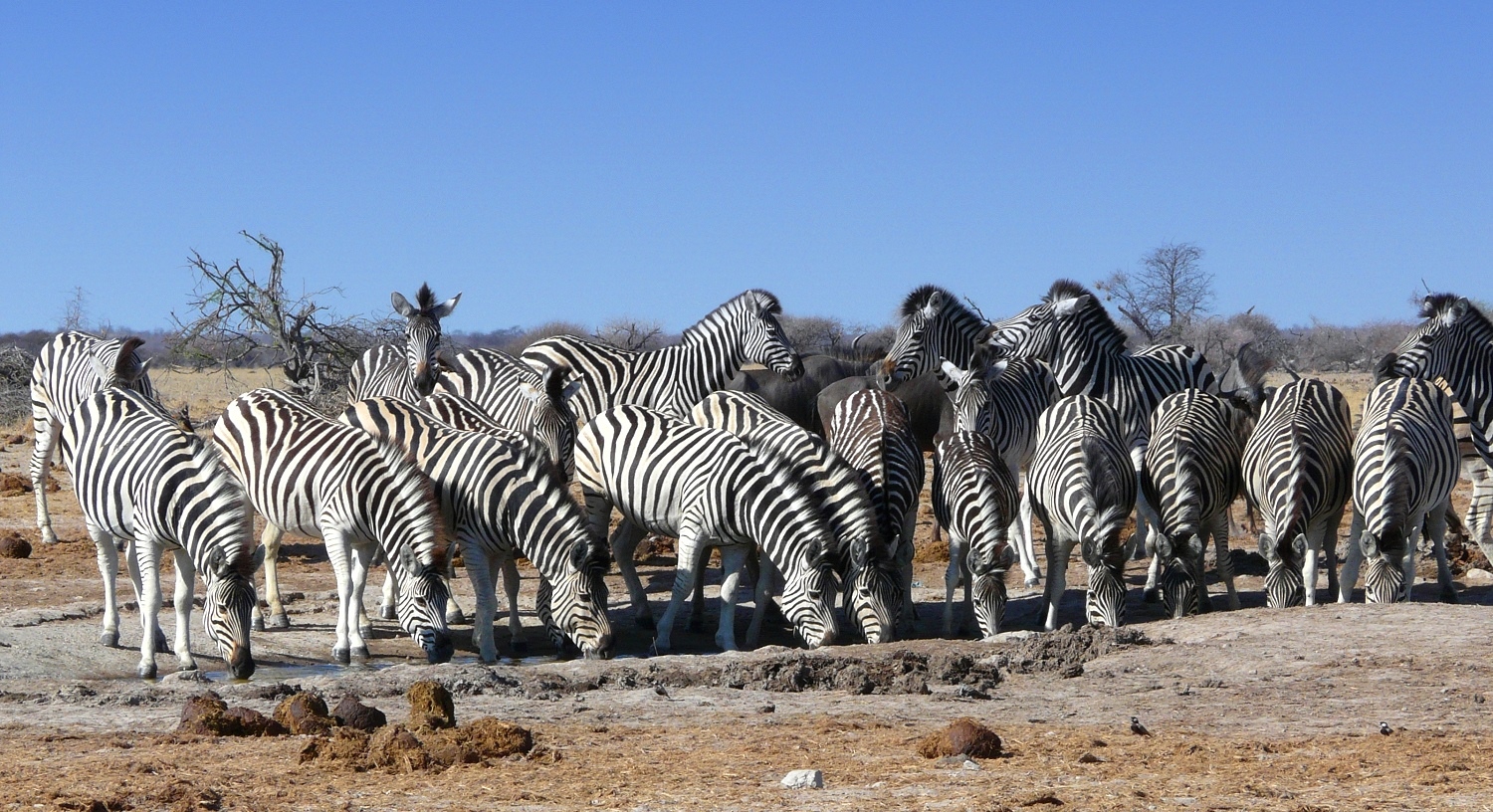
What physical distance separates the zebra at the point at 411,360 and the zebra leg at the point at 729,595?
13.4 feet

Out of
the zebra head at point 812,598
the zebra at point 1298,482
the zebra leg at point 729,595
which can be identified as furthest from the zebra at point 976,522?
the zebra at point 1298,482

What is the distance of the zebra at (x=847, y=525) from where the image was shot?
10609mm

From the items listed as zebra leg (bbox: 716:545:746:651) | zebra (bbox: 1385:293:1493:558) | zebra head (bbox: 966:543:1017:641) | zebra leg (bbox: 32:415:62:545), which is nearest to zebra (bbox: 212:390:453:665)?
zebra leg (bbox: 716:545:746:651)

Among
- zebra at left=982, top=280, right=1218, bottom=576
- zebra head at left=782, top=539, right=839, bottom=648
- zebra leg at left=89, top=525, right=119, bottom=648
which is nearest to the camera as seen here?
zebra leg at left=89, top=525, right=119, bottom=648

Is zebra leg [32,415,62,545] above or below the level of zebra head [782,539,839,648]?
above

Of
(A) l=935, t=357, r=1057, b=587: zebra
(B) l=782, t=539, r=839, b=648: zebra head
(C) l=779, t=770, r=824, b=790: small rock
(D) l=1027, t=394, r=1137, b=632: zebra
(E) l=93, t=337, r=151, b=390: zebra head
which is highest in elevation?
(E) l=93, t=337, r=151, b=390: zebra head

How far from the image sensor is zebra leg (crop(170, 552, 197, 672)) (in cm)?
937

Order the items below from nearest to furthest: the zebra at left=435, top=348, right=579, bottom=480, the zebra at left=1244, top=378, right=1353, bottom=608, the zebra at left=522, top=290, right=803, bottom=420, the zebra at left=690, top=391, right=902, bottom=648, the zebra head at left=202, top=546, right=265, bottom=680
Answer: the zebra head at left=202, top=546, right=265, bottom=680, the zebra at left=690, top=391, right=902, bottom=648, the zebra at left=1244, top=378, right=1353, bottom=608, the zebra at left=435, top=348, right=579, bottom=480, the zebra at left=522, top=290, right=803, bottom=420

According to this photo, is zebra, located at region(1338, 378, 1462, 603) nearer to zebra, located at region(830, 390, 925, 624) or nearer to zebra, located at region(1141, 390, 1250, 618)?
zebra, located at region(1141, 390, 1250, 618)

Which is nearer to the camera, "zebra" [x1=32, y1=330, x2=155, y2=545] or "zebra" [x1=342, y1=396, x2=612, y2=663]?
"zebra" [x1=342, y1=396, x2=612, y2=663]

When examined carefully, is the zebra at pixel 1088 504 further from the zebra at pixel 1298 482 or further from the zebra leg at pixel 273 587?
the zebra leg at pixel 273 587

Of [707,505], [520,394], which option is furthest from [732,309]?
[707,505]

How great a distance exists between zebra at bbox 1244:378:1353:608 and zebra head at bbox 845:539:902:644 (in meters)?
2.66

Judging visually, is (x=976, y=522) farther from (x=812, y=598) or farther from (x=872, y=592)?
(x=812, y=598)
